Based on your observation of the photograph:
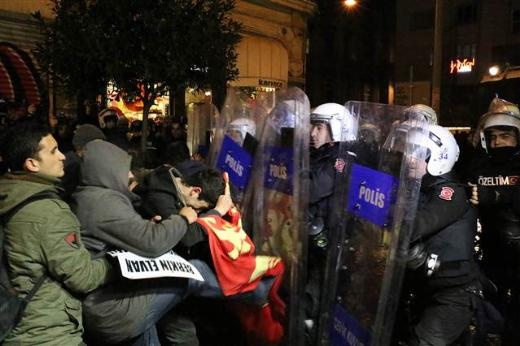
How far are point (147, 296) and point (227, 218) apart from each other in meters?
0.85

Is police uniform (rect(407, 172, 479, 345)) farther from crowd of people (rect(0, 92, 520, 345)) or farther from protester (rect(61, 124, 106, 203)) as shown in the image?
protester (rect(61, 124, 106, 203))

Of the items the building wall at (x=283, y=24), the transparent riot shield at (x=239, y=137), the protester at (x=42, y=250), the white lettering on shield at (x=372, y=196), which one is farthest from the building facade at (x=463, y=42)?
the protester at (x=42, y=250)

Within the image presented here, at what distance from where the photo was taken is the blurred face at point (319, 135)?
4371 millimetres

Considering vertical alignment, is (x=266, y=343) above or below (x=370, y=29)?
below

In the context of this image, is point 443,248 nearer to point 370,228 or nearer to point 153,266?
point 370,228

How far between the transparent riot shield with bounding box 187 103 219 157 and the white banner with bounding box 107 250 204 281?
3446 mm

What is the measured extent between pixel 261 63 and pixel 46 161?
13.7m

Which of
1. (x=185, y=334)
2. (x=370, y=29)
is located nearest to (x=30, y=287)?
(x=185, y=334)

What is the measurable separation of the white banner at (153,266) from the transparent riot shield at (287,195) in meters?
0.72

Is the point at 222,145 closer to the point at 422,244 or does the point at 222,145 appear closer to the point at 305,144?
the point at 305,144

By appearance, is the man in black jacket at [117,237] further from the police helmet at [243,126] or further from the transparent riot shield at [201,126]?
the transparent riot shield at [201,126]

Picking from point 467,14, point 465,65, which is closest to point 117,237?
point 465,65

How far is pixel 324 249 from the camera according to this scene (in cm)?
362

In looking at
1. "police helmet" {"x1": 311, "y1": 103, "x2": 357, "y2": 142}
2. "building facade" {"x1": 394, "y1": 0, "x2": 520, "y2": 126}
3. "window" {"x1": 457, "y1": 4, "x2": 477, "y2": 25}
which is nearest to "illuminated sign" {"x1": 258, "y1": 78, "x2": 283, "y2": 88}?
"police helmet" {"x1": 311, "y1": 103, "x2": 357, "y2": 142}
